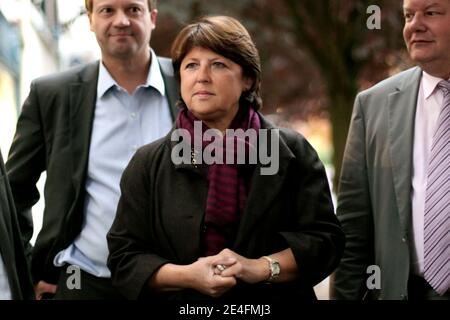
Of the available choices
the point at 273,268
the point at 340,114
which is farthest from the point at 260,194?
the point at 340,114

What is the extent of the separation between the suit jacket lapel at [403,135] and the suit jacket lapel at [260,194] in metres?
0.63

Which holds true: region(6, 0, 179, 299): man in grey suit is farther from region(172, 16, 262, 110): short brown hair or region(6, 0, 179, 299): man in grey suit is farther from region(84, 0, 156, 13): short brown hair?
region(172, 16, 262, 110): short brown hair

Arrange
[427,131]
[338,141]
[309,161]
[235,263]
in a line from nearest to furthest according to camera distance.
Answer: [235,263]
[309,161]
[427,131]
[338,141]

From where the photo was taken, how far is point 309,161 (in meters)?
3.84

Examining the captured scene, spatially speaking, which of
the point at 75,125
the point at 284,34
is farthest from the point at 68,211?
the point at 284,34

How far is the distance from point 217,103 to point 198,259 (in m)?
0.57

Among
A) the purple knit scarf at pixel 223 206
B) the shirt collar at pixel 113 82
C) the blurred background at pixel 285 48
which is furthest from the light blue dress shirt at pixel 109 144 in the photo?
the blurred background at pixel 285 48

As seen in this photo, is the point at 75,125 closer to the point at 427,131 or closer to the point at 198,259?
the point at 198,259

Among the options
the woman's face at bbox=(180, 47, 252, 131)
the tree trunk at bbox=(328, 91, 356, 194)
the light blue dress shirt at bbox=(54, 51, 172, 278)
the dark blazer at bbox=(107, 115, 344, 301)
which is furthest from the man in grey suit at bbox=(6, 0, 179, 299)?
the tree trunk at bbox=(328, 91, 356, 194)

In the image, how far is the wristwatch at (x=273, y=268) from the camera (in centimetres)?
365

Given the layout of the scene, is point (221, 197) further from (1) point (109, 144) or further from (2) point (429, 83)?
(2) point (429, 83)

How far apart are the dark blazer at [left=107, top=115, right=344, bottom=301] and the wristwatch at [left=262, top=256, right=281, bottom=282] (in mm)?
48

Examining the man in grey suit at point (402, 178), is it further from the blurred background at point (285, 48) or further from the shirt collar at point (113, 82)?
the blurred background at point (285, 48)

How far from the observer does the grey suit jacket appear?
420 centimetres
